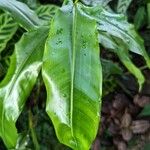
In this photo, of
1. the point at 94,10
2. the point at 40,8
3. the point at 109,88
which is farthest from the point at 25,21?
the point at 109,88

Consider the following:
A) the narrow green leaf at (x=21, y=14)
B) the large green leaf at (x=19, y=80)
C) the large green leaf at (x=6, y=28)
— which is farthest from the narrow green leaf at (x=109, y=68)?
the large green leaf at (x=19, y=80)

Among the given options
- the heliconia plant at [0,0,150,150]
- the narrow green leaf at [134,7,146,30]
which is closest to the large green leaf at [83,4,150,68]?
the heliconia plant at [0,0,150,150]

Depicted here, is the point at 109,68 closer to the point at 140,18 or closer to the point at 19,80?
the point at 140,18

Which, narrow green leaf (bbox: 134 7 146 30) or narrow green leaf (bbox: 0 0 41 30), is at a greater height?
narrow green leaf (bbox: 0 0 41 30)

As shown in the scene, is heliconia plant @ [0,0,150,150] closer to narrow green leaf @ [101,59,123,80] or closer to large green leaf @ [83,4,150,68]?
large green leaf @ [83,4,150,68]

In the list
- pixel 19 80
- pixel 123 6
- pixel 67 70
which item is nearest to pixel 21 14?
pixel 19 80

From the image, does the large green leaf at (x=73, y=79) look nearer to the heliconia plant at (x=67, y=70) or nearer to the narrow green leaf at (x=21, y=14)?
the heliconia plant at (x=67, y=70)

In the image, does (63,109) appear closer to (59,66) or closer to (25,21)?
(59,66)
